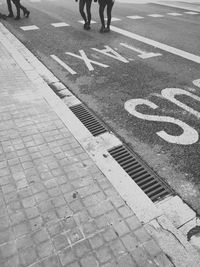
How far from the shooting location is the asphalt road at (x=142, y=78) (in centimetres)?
422

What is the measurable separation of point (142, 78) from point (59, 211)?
4.39 meters

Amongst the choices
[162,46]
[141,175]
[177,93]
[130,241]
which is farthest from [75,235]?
[162,46]

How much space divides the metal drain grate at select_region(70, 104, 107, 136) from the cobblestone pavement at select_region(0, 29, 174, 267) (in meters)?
0.48

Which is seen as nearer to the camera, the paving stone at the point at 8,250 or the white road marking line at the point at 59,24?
the paving stone at the point at 8,250

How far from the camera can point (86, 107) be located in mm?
5570

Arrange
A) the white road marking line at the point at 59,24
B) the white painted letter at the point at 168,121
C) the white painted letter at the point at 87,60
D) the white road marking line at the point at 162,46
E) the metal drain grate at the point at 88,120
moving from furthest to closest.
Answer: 1. the white road marking line at the point at 59,24
2. the white road marking line at the point at 162,46
3. the white painted letter at the point at 87,60
4. the metal drain grate at the point at 88,120
5. the white painted letter at the point at 168,121

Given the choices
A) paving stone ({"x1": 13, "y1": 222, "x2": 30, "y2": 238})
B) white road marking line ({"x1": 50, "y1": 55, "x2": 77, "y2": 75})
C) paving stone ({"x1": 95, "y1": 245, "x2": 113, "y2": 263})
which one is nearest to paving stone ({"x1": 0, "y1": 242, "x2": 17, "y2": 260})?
paving stone ({"x1": 13, "y1": 222, "x2": 30, "y2": 238})

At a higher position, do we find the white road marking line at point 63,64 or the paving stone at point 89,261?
the paving stone at point 89,261

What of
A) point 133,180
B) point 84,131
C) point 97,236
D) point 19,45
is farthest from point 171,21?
point 97,236

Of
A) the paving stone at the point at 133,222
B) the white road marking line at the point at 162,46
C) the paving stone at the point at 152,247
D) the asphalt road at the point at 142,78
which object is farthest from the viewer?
the white road marking line at the point at 162,46

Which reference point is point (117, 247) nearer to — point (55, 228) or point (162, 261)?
point (162, 261)

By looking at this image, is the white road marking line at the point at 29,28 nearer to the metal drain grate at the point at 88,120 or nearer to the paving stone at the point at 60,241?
the metal drain grate at the point at 88,120

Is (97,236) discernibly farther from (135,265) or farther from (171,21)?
(171,21)

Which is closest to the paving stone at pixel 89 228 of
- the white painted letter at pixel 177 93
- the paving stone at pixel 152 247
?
the paving stone at pixel 152 247
